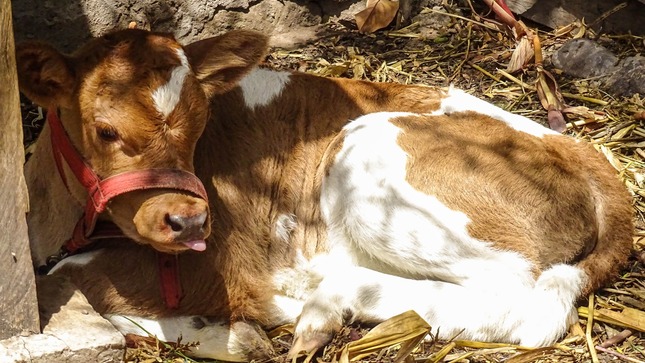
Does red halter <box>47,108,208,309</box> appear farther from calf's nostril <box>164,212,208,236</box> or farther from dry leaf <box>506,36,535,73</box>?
dry leaf <box>506,36,535,73</box>

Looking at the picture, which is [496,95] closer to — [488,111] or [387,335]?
[488,111]

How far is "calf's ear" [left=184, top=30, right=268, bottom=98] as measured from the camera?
4961mm

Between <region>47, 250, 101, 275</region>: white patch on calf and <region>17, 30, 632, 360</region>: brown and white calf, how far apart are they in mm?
12

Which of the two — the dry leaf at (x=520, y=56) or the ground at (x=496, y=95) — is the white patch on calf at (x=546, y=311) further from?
the dry leaf at (x=520, y=56)

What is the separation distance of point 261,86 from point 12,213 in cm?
189

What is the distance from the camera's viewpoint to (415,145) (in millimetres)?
5461

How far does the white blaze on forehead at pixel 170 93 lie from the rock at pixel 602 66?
144 inches

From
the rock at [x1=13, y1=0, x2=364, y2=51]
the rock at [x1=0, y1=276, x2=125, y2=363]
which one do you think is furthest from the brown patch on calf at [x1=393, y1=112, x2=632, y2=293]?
the rock at [x1=13, y1=0, x2=364, y2=51]

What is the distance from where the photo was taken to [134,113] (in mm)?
4449

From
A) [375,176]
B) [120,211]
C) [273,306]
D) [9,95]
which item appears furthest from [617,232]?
[9,95]

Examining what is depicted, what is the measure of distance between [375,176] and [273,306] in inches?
35.0

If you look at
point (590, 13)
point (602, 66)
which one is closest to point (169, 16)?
point (602, 66)

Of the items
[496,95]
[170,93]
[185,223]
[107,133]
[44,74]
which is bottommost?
[496,95]

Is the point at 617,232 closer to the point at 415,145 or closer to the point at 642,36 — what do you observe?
the point at 415,145
